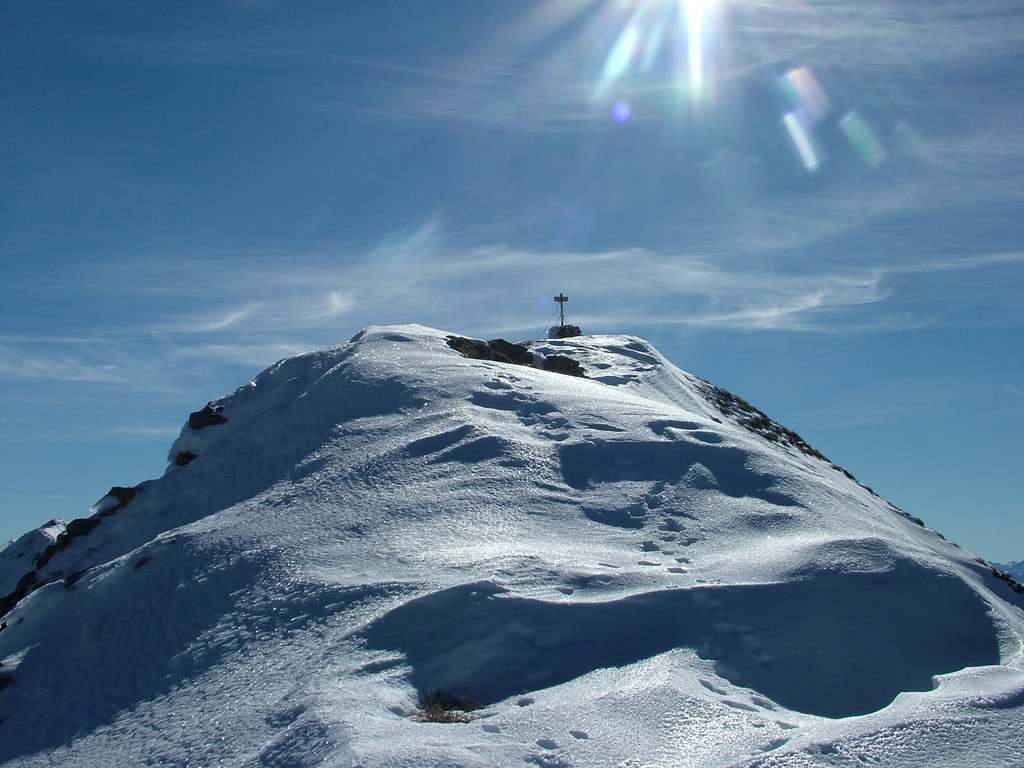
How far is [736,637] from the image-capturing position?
721cm

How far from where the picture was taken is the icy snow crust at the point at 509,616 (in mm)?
5848

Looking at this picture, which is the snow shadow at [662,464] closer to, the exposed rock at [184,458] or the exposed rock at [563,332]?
the exposed rock at [184,458]

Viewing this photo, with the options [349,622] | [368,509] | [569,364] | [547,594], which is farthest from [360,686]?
[569,364]

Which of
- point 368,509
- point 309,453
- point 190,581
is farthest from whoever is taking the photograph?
point 309,453

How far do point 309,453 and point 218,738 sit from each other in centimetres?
616

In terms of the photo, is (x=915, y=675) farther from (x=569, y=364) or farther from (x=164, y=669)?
(x=569, y=364)

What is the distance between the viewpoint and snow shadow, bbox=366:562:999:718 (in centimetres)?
673

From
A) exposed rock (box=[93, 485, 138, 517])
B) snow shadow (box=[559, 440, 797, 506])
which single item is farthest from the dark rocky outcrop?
exposed rock (box=[93, 485, 138, 517])

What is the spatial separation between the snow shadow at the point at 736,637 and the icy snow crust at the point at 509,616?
3cm

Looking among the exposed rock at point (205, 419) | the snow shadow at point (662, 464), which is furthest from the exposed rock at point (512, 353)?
the snow shadow at point (662, 464)

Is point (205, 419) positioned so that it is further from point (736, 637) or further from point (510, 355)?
point (736, 637)

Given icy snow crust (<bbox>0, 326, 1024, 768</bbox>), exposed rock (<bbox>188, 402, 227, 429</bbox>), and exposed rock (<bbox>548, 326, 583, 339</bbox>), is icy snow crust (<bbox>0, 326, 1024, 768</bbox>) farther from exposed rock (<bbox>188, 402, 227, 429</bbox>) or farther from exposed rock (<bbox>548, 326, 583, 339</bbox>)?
exposed rock (<bbox>548, 326, 583, 339</bbox>)

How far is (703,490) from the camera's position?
10.7 meters

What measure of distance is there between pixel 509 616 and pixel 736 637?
205 centimetres
